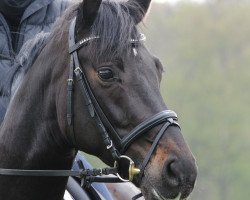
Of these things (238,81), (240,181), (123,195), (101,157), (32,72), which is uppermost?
(32,72)

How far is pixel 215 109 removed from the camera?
37562 millimetres

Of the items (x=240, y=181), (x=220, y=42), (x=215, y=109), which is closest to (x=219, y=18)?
(x=220, y=42)

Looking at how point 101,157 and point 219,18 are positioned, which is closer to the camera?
point 101,157

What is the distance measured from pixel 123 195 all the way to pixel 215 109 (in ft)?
100

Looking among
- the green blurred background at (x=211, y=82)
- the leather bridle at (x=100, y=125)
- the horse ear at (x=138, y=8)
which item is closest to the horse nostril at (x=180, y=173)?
the leather bridle at (x=100, y=125)

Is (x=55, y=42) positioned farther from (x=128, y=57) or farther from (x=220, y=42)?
(x=220, y=42)

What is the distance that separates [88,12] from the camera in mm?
5020

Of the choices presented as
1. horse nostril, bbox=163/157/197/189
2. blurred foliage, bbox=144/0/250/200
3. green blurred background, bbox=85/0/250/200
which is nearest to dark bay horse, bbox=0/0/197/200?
horse nostril, bbox=163/157/197/189

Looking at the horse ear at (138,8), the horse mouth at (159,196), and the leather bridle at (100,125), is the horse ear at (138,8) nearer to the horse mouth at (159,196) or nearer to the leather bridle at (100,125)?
the leather bridle at (100,125)

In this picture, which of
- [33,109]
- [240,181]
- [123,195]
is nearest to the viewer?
[33,109]

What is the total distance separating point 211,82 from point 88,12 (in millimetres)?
33096

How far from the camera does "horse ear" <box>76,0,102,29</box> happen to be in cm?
500

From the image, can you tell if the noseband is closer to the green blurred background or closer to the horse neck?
the horse neck

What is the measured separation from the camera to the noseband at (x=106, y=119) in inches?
185
